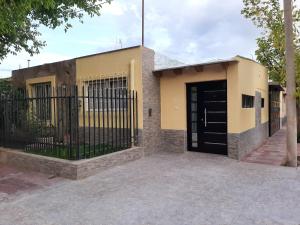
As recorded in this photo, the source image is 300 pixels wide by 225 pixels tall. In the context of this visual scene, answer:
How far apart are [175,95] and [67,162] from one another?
4.44 metres

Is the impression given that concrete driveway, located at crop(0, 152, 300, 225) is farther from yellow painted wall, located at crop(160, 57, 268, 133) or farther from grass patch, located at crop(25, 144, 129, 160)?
Result: yellow painted wall, located at crop(160, 57, 268, 133)

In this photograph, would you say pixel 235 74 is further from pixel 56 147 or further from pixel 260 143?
pixel 56 147

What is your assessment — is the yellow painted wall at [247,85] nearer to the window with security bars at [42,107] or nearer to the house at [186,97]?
the house at [186,97]

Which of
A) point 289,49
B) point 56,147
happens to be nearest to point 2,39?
point 56,147

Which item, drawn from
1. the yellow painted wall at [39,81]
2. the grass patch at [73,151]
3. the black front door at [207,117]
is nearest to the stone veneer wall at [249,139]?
the black front door at [207,117]

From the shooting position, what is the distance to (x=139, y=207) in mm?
4785

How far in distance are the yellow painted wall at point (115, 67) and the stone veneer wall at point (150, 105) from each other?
0.17 metres

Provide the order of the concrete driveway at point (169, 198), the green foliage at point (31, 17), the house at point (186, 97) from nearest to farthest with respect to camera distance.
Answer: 1. the concrete driveway at point (169, 198)
2. the green foliage at point (31, 17)
3. the house at point (186, 97)

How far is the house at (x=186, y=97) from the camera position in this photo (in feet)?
27.9

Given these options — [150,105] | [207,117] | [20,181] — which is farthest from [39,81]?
[207,117]

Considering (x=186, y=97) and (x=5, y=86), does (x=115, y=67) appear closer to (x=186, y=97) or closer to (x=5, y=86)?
(x=186, y=97)

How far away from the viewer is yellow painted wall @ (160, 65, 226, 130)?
906 cm

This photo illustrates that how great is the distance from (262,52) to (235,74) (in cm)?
616

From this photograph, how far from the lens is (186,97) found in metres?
9.41
